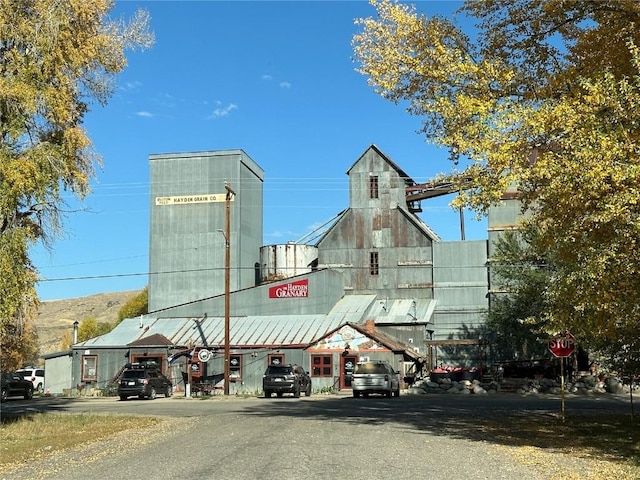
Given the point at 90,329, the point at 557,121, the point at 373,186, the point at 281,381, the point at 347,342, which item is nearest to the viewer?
the point at 557,121

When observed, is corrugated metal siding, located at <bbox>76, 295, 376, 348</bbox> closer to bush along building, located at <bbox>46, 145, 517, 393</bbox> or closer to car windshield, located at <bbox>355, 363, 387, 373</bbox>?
bush along building, located at <bbox>46, 145, 517, 393</bbox>

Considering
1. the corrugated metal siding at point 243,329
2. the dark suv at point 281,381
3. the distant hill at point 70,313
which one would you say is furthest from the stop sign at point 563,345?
the distant hill at point 70,313

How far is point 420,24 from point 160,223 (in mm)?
46302

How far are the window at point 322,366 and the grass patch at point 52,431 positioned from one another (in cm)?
1995

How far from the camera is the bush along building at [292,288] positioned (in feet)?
141

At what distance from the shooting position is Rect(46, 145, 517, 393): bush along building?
42875 mm

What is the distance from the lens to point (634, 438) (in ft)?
50.7

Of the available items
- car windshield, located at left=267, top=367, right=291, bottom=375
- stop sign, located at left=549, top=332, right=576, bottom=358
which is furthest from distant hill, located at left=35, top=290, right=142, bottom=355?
stop sign, located at left=549, top=332, right=576, bottom=358

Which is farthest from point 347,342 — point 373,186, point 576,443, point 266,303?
point 576,443

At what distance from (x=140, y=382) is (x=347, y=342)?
1191cm

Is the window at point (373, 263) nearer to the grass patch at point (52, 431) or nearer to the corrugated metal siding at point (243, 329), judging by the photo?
the corrugated metal siding at point (243, 329)

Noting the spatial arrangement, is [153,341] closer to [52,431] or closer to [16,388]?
[16,388]

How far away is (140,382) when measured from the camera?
3694cm

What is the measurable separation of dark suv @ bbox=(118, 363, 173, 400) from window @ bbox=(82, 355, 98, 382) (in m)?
6.65
